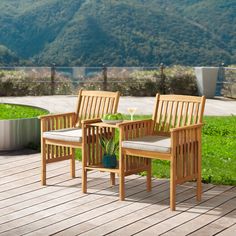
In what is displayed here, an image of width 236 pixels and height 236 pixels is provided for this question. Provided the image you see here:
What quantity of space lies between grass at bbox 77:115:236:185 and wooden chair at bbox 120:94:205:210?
68cm

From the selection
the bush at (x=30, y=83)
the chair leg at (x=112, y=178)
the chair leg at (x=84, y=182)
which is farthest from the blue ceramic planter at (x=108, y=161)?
the bush at (x=30, y=83)

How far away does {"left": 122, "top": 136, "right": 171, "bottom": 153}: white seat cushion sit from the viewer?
5.13 m

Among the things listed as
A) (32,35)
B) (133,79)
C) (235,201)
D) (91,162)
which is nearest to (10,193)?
(91,162)

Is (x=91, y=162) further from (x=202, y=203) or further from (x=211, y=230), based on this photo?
(x=211, y=230)

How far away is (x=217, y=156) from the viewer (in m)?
7.59

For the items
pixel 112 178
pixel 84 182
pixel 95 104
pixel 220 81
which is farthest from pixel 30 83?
pixel 84 182

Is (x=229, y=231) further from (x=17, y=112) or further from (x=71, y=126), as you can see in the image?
(x=17, y=112)

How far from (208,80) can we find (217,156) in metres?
9.33

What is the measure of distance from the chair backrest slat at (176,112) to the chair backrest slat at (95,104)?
1.56 ft

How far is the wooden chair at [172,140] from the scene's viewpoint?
512cm

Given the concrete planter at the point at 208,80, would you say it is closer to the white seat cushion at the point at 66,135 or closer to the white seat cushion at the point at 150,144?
the white seat cushion at the point at 66,135

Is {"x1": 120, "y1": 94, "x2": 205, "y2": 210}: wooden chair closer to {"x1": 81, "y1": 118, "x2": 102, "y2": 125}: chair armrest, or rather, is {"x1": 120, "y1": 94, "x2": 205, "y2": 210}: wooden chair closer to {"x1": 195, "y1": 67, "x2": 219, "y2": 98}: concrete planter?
{"x1": 81, "y1": 118, "x2": 102, "y2": 125}: chair armrest

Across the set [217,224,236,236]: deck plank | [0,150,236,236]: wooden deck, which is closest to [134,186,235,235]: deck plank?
[0,150,236,236]: wooden deck

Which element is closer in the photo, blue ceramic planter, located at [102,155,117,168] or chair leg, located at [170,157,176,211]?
chair leg, located at [170,157,176,211]
